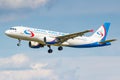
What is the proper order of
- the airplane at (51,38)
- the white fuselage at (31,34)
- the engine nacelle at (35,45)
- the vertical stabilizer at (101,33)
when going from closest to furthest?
1. the white fuselage at (31,34)
2. the airplane at (51,38)
3. the engine nacelle at (35,45)
4. the vertical stabilizer at (101,33)

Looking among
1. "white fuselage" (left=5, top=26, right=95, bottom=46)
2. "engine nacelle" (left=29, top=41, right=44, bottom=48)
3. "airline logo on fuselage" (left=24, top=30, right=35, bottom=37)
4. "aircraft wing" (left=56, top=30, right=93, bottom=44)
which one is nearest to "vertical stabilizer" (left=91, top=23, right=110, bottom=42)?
"aircraft wing" (left=56, top=30, right=93, bottom=44)

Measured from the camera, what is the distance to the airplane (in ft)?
456

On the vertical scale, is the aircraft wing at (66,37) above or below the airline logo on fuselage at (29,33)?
below

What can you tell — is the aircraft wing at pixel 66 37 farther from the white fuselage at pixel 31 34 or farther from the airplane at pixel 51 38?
the white fuselage at pixel 31 34

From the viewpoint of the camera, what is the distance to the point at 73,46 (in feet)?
499

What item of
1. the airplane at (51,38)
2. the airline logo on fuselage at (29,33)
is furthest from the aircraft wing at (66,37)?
the airline logo on fuselage at (29,33)

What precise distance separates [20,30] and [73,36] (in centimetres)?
1571

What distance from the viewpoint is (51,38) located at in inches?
5635

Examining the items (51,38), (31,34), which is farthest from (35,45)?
(31,34)

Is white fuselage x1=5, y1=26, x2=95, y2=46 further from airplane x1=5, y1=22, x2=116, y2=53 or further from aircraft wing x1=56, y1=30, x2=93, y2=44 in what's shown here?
aircraft wing x1=56, y1=30, x2=93, y2=44

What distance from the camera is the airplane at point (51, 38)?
456 feet

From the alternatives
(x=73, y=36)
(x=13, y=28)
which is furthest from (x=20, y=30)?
(x=73, y=36)

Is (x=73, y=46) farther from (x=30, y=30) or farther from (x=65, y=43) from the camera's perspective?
(x=30, y=30)

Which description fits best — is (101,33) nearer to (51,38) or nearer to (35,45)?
(35,45)
